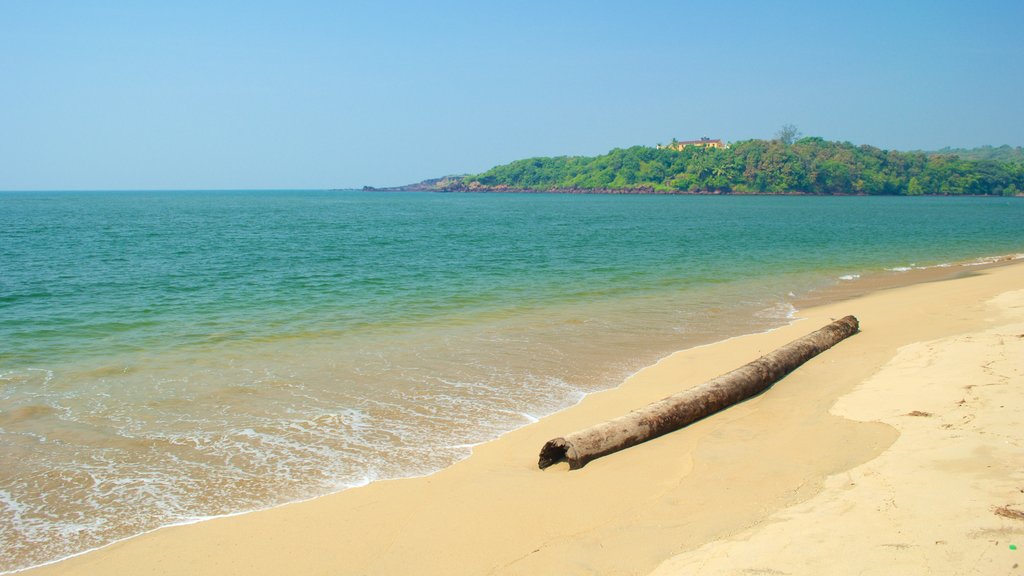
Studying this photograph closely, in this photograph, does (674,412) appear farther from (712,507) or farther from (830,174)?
(830,174)

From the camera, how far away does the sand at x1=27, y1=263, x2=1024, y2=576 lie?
457 centimetres

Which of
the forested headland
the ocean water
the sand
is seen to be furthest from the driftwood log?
the forested headland

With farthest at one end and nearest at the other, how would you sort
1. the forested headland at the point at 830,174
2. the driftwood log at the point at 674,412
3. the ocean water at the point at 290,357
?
the forested headland at the point at 830,174 → the driftwood log at the point at 674,412 → the ocean water at the point at 290,357

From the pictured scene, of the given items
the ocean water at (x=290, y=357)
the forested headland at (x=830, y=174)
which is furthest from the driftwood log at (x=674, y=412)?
the forested headland at (x=830, y=174)

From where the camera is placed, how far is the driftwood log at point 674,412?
6902 mm

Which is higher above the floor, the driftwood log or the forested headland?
the forested headland

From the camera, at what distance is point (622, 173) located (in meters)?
198

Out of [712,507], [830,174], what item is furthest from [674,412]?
[830,174]

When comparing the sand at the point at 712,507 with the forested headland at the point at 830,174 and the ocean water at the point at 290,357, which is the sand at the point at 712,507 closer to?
the ocean water at the point at 290,357

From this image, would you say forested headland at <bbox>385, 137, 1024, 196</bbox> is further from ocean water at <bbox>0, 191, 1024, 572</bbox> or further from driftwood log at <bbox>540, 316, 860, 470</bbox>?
driftwood log at <bbox>540, 316, 860, 470</bbox>

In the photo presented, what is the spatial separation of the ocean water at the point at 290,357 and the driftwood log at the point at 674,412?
1.48m

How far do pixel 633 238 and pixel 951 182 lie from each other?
165051 millimetres

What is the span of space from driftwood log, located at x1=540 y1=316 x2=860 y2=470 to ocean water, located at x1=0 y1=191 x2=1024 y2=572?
1.48m

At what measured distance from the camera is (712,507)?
554 cm
